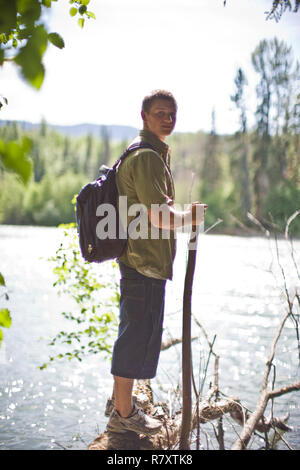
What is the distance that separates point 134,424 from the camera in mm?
2367

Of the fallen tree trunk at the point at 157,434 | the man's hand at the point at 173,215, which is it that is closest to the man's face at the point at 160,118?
the man's hand at the point at 173,215

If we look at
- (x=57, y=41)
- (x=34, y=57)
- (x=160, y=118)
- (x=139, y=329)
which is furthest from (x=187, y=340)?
(x=34, y=57)

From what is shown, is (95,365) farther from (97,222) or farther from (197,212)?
(197,212)

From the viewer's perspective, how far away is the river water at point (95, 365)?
3934 millimetres

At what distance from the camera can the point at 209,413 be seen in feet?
9.95

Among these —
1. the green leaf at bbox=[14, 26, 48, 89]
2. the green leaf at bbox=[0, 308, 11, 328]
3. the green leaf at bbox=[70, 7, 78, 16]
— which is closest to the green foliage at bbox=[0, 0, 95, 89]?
the green leaf at bbox=[14, 26, 48, 89]

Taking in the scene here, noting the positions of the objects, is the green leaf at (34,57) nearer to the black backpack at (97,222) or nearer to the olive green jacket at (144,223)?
the olive green jacket at (144,223)

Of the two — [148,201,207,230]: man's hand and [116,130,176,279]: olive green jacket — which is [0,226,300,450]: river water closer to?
[116,130,176,279]: olive green jacket

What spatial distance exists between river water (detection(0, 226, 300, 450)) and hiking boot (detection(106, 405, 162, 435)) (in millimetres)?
272

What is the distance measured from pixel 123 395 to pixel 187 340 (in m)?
0.61

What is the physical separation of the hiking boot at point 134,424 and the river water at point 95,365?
0.27m

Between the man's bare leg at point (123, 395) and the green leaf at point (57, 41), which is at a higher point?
the green leaf at point (57, 41)

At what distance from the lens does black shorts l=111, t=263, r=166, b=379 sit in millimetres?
2277
